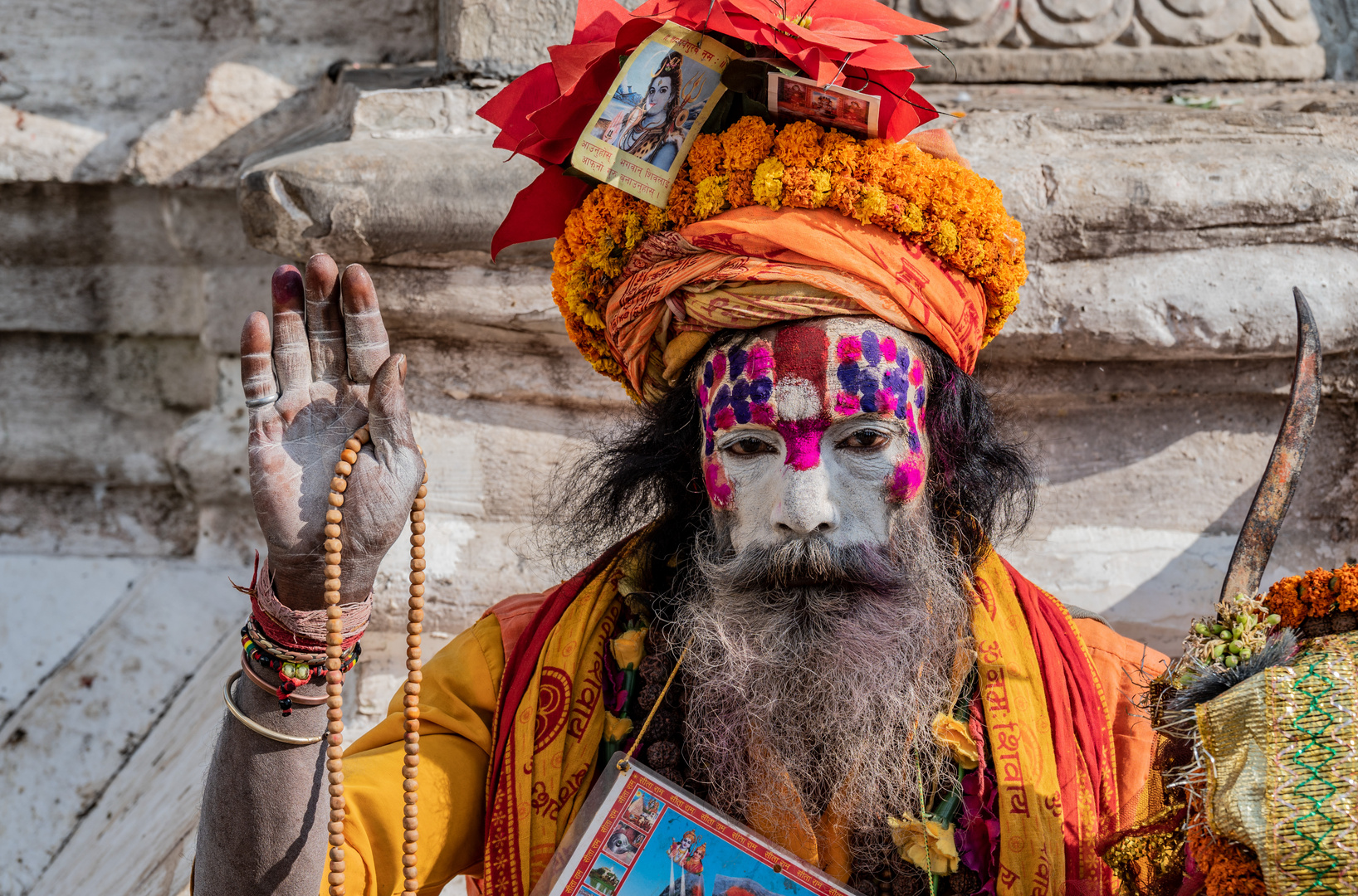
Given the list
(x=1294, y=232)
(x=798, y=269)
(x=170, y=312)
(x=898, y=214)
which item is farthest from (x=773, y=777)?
(x=170, y=312)

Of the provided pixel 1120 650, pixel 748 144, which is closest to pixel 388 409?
pixel 748 144

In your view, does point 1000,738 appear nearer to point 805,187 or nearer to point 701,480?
point 701,480

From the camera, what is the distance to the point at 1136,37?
9.78 feet

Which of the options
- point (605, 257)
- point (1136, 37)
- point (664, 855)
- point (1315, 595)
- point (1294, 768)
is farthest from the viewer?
point (1136, 37)

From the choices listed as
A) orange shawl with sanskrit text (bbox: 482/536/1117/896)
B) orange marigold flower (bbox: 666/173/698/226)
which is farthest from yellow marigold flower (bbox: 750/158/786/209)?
orange shawl with sanskrit text (bbox: 482/536/1117/896)

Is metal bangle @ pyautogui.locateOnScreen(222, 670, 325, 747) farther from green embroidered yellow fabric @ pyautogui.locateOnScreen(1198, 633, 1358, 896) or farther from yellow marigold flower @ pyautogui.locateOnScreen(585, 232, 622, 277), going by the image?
green embroidered yellow fabric @ pyautogui.locateOnScreen(1198, 633, 1358, 896)

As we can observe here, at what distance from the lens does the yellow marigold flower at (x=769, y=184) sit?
6.04ft

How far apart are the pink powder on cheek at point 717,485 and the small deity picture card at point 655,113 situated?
1.59 ft

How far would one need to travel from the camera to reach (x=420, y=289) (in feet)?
8.86

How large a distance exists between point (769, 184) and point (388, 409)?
76 cm

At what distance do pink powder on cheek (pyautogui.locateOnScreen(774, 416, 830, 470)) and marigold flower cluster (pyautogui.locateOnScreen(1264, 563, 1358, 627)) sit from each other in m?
0.72

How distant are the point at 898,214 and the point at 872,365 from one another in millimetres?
263

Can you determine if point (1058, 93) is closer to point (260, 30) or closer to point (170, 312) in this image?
point (260, 30)

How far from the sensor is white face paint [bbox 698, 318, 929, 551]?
6.11 ft
